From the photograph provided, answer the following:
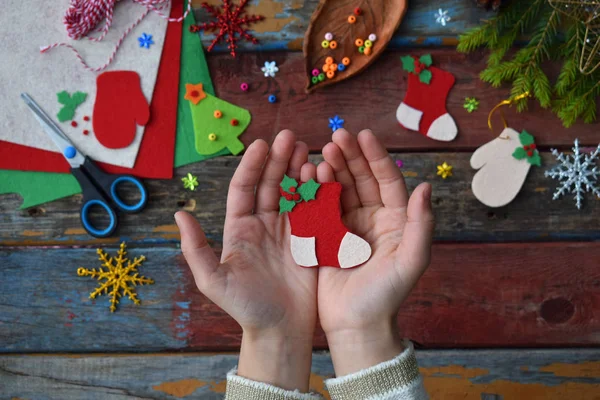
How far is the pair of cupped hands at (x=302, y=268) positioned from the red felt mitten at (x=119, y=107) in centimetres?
40

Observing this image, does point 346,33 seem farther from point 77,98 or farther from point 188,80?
point 77,98

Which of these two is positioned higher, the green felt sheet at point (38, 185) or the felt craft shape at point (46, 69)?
the felt craft shape at point (46, 69)

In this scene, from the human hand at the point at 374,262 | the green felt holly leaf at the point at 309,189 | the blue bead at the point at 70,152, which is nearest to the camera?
the human hand at the point at 374,262

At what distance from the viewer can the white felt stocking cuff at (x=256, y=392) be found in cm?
89

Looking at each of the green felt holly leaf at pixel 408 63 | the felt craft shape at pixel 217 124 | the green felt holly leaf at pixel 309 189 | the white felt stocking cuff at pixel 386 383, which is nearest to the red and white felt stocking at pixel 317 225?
the green felt holly leaf at pixel 309 189

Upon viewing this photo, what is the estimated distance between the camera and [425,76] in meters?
1.20

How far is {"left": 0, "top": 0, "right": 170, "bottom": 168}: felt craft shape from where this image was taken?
1.22 meters

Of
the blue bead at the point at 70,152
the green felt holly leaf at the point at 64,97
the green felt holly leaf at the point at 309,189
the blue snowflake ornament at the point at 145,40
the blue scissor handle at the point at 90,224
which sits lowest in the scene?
the blue scissor handle at the point at 90,224

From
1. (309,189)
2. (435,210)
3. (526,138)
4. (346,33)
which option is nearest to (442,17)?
(346,33)

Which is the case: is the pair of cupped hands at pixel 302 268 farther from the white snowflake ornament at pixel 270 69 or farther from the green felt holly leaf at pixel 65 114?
the green felt holly leaf at pixel 65 114

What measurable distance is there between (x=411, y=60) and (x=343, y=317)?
61 centimetres

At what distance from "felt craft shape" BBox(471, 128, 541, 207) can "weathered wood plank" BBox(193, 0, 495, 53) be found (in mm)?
249

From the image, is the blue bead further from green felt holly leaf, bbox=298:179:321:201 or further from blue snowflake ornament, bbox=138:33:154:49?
green felt holly leaf, bbox=298:179:321:201

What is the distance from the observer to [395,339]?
91 centimetres
